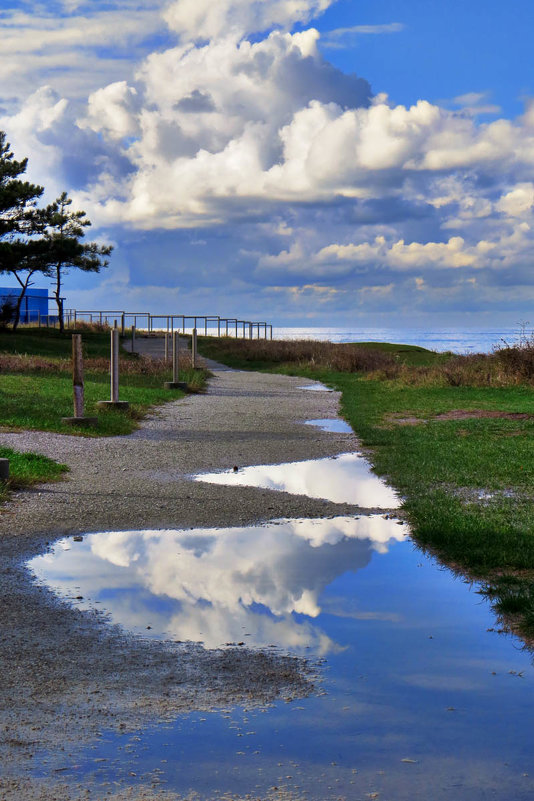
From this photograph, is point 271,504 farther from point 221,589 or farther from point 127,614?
point 127,614

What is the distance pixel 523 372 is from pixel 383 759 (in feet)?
87.2

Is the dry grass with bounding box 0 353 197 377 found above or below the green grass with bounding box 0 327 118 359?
below

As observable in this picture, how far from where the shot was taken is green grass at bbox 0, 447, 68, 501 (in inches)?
387

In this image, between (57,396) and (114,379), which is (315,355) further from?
(114,379)

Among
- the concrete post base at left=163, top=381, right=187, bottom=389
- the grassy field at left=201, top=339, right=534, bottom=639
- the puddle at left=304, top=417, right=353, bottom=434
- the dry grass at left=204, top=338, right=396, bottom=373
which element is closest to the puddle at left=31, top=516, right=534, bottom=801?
the grassy field at left=201, top=339, right=534, bottom=639

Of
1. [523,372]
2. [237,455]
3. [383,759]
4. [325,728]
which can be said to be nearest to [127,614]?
[325,728]

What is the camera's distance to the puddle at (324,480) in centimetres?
980

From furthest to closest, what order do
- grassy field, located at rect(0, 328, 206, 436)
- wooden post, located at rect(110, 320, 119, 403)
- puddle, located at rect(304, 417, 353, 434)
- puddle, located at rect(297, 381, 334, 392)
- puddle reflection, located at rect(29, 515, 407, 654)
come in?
puddle, located at rect(297, 381, 334, 392) → wooden post, located at rect(110, 320, 119, 403) → puddle, located at rect(304, 417, 353, 434) → grassy field, located at rect(0, 328, 206, 436) → puddle reflection, located at rect(29, 515, 407, 654)

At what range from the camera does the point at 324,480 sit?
11133 millimetres

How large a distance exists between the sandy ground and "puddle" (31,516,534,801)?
0.61ft

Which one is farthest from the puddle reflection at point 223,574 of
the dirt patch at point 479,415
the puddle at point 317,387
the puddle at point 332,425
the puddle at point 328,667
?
the puddle at point 317,387

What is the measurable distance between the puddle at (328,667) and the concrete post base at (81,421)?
7820 mm

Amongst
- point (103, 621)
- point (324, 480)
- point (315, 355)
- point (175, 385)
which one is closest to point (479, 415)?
point (324, 480)

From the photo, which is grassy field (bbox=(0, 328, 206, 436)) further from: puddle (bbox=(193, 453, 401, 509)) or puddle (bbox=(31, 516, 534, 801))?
puddle (bbox=(31, 516, 534, 801))
